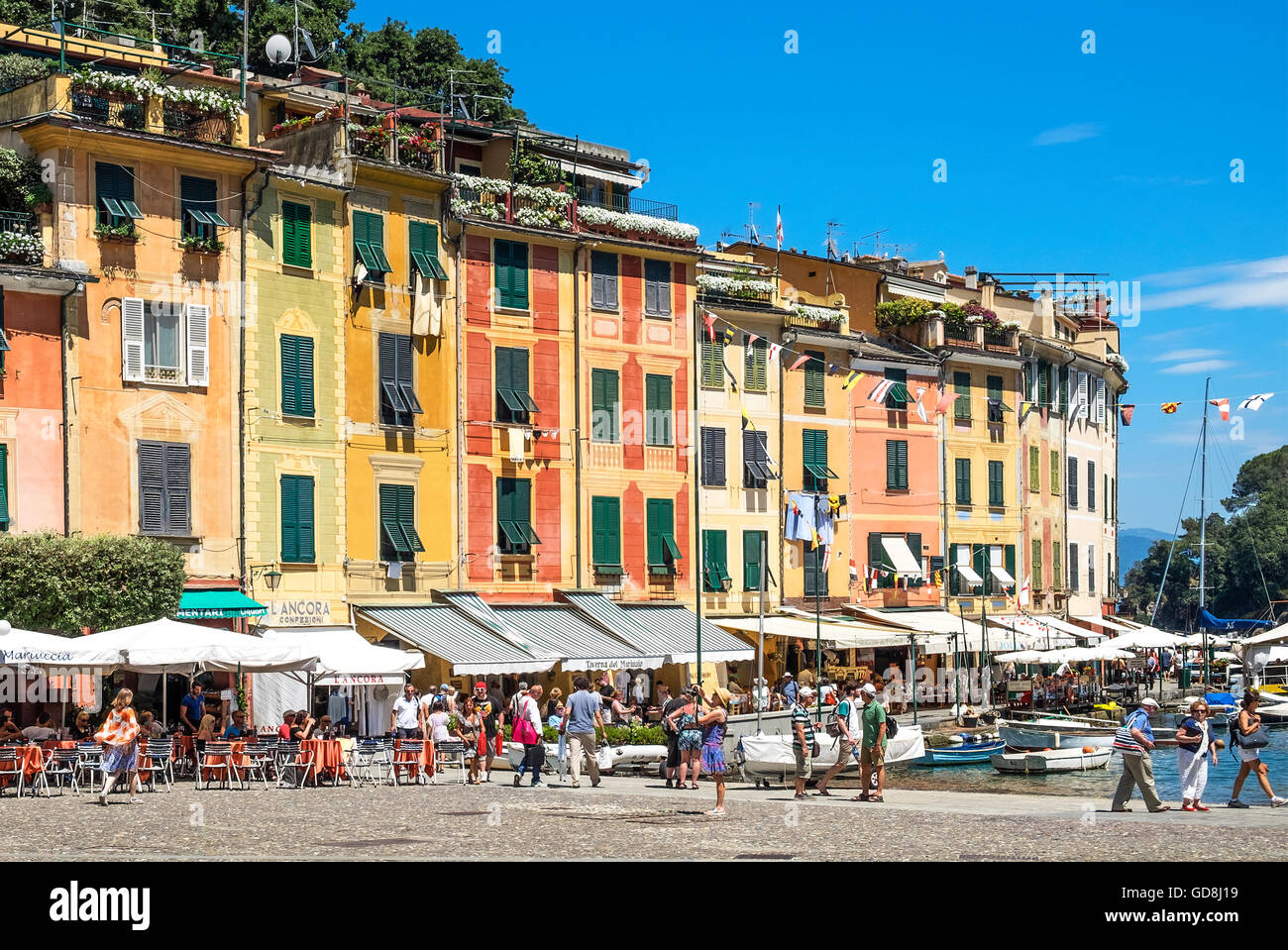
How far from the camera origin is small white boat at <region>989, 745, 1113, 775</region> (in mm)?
45656

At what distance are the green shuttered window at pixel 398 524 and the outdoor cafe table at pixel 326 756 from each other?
12.6m

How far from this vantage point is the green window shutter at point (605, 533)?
4706 centimetres

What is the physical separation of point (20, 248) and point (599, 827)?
19.8m

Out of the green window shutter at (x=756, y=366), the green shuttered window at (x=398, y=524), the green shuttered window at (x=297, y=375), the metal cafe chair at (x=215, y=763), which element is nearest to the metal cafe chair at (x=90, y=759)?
the metal cafe chair at (x=215, y=763)

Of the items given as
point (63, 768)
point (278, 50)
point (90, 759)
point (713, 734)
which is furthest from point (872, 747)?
point (278, 50)

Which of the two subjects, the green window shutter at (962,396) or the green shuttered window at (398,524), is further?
the green window shutter at (962,396)

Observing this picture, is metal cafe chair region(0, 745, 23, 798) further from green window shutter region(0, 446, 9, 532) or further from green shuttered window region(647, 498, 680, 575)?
green shuttered window region(647, 498, 680, 575)

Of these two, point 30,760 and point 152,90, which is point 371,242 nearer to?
point 152,90

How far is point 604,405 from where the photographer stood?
1868 inches

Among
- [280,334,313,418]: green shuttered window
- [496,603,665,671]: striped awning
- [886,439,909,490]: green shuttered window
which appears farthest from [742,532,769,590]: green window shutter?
[280,334,313,418]: green shuttered window

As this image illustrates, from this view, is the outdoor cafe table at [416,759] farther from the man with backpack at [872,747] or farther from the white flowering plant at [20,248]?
the white flowering plant at [20,248]

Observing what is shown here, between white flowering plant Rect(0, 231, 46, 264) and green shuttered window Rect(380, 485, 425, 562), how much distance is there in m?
9.95

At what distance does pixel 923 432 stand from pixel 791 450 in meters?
7.09

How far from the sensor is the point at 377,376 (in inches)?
1649
